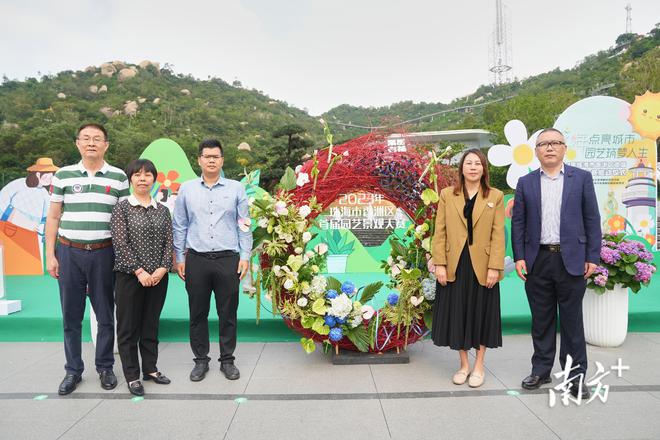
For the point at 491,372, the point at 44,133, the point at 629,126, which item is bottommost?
the point at 491,372

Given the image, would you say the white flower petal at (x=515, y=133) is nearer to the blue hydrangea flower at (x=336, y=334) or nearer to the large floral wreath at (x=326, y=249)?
the large floral wreath at (x=326, y=249)

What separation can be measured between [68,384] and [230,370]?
38.2 inches

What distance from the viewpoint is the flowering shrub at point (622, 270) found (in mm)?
3326

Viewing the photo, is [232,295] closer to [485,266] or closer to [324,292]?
[324,292]

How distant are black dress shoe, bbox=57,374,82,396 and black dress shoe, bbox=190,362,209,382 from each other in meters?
0.70

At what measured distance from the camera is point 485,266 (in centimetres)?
264

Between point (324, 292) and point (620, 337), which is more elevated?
point (324, 292)

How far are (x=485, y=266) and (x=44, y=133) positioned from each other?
17.3 meters

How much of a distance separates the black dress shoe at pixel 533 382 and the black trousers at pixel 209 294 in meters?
1.88

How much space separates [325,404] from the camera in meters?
2.50

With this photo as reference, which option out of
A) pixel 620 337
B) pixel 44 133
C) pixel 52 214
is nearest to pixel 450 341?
pixel 620 337

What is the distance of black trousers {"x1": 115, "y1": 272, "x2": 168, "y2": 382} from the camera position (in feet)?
8.66

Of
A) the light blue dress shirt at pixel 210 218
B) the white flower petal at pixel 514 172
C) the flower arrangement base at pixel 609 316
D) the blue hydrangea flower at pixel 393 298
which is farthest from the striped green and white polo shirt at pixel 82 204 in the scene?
the white flower petal at pixel 514 172

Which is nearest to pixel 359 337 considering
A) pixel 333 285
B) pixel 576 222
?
pixel 333 285
